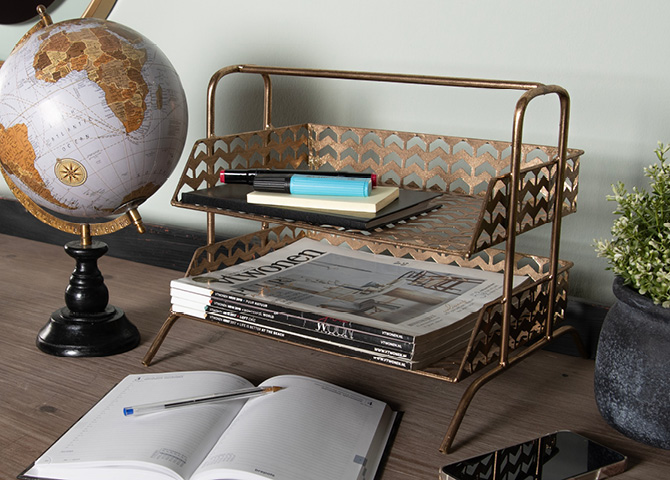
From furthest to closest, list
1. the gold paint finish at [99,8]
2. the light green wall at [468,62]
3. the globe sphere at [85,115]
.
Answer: the gold paint finish at [99,8]
the light green wall at [468,62]
the globe sphere at [85,115]

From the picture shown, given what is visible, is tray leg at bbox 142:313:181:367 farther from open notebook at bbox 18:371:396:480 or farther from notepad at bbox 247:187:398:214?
notepad at bbox 247:187:398:214

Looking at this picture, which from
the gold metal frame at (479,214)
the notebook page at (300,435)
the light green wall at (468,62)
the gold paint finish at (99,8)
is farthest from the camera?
the gold paint finish at (99,8)

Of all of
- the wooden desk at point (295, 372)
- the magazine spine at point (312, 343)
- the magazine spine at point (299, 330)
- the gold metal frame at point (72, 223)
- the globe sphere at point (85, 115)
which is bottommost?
the wooden desk at point (295, 372)

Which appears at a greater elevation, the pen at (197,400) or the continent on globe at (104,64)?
the continent on globe at (104,64)

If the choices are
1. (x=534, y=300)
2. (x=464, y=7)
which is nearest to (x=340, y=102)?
(x=464, y=7)

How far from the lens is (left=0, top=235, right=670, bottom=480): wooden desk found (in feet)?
2.78

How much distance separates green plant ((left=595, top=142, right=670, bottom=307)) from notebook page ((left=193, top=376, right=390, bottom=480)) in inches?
13.2

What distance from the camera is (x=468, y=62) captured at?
1184 mm

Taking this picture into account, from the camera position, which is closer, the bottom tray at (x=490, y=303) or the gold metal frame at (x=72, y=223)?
the bottom tray at (x=490, y=303)

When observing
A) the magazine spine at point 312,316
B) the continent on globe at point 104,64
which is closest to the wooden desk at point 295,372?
the magazine spine at point 312,316

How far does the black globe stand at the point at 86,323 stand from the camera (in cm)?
109

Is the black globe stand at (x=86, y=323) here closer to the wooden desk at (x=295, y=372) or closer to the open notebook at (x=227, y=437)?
the wooden desk at (x=295, y=372)

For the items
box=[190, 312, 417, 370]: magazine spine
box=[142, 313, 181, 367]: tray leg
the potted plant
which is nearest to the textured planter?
the potted plant

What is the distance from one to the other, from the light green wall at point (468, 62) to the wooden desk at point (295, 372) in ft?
0.83
